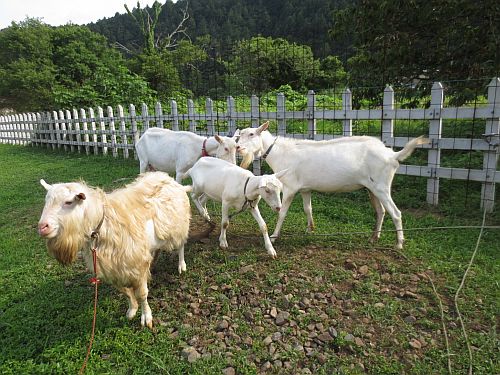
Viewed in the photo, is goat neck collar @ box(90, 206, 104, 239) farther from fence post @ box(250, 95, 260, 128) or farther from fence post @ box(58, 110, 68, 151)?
fence post @ box(58, 110, 68, 151)

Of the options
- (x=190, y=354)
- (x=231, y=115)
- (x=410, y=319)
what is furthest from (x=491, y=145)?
(x=231, y=115)

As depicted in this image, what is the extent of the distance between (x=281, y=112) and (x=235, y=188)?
4.48 m

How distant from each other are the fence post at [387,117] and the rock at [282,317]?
4692 mm

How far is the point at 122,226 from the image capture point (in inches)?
138

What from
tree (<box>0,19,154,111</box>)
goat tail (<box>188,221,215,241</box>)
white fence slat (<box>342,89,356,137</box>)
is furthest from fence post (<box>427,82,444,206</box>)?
tree (<box>0,19,154,111</box>)

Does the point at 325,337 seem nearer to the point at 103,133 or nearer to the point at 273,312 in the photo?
the point at 273,312

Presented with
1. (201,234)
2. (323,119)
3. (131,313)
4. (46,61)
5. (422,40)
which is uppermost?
(46,61)

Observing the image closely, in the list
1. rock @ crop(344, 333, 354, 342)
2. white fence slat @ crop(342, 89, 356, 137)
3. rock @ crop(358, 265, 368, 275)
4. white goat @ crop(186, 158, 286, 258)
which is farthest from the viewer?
white fence slat @ crop(342, 89, 356, 137)

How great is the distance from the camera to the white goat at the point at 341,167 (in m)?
5.06

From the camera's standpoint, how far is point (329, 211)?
6.74 metres

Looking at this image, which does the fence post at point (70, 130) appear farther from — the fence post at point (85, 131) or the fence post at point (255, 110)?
the fence post at point (255, 110)

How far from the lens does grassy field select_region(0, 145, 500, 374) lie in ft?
10.5

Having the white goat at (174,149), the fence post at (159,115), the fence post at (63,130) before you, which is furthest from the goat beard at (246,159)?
the fence post at (63,130)

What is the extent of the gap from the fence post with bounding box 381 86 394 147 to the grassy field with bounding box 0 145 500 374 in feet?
6.19
